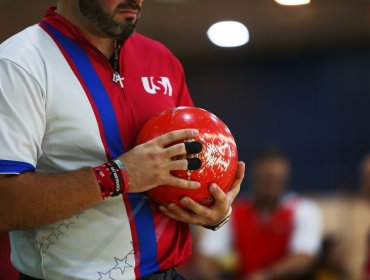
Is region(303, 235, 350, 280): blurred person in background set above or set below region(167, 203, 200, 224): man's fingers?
below

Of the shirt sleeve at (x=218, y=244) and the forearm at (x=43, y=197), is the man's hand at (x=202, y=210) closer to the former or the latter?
the forearm at (x=43, y=197)

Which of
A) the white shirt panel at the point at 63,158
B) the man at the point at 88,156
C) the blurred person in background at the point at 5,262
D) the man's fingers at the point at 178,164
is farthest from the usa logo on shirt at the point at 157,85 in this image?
the blurred person in background at the point at 5,262

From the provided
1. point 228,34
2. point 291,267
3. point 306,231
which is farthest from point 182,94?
point 228,34

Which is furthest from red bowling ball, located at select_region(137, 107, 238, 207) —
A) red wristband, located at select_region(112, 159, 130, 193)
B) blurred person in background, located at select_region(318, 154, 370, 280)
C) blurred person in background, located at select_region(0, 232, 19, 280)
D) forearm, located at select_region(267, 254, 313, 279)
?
blurred person in background, located at select_region(318, 154, 370, 280)

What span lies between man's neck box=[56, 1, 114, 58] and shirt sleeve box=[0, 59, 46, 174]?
1.10 ft


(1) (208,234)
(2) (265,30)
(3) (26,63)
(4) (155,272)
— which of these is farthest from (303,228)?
(2) (265,30)

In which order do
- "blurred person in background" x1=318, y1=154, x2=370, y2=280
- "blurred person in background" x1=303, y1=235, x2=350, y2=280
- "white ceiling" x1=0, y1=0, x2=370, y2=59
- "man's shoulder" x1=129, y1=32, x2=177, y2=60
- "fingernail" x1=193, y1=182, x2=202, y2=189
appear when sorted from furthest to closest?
"white ceiling" x1=0, y1=0, x2=370, y2=59 → "blurred person in background" x1=318, y1=154, x2=370, y2=280 → "blurred person in background" x1=303, y1=235, x2=350, y2=280 → "man's shoulder" x1=129, y1=32, x2=177, y2=60 → "fingernail" x1=193, y1=182, x2=202, y2=189

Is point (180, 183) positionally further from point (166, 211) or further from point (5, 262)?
point (5, 262)

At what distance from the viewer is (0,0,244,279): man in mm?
1998

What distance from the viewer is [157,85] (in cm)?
238

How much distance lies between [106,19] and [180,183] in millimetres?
592

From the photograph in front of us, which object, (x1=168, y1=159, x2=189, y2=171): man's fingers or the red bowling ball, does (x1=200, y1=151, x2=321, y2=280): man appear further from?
(x1=168, y1=159, x2=189, y2=171): man's fingers

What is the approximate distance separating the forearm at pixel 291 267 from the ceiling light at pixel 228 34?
10.8ft

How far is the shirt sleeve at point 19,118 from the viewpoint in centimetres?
198
